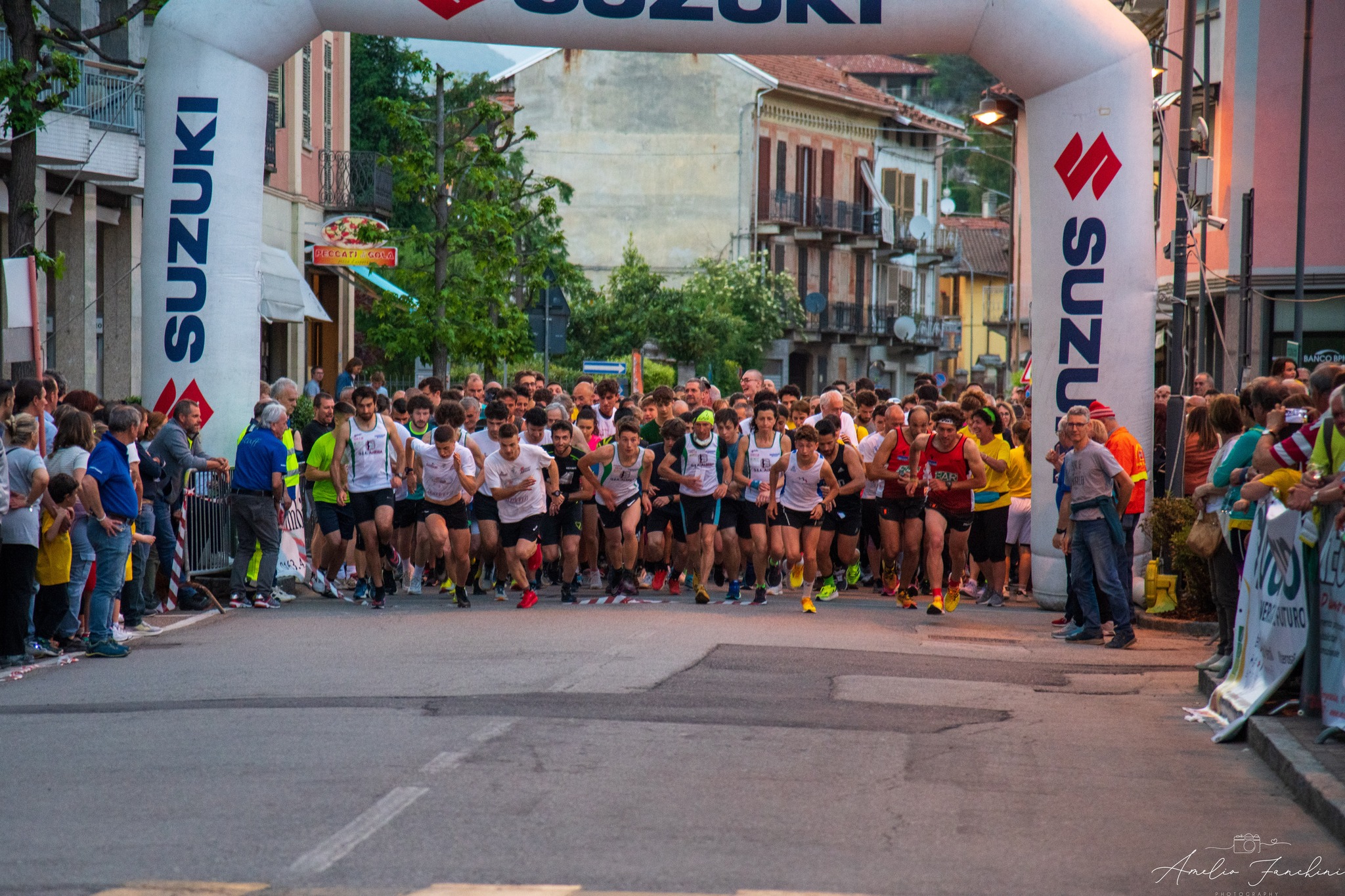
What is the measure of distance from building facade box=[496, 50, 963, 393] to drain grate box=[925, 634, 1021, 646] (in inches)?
1612

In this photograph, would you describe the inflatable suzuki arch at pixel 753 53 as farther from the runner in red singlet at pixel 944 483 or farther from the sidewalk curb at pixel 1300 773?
the sidewalk curb at pixel 1300 773

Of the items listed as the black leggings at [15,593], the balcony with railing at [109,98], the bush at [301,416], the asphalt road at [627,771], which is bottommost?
the asphalt road at [627,771]

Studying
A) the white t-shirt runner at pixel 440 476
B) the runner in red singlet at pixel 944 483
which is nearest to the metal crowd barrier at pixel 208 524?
the white t-shirt runner at pixel 440 476

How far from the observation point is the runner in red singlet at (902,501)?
16.5 meters

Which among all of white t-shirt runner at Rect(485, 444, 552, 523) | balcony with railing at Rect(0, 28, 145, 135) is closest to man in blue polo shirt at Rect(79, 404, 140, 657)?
white t-shirt runner at Rect(485, 444, 552, 523)

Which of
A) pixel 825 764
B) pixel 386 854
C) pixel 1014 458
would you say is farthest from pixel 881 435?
pixel 386 854

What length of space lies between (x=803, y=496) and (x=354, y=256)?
52.5 feet

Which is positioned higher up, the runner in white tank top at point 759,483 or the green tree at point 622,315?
the green tree at point 622,315

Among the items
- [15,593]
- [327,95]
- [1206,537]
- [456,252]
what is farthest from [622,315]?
[1206,537]

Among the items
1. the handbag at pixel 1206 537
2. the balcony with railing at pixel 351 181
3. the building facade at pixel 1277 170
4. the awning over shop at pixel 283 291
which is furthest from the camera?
the balcony with railing at pixel 351 181

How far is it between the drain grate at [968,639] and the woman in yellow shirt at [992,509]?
280cm

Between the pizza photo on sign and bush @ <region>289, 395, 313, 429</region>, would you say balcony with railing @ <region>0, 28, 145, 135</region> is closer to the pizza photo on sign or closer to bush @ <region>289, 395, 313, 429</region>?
bush @ <region>289, 395, 313, 429</region>

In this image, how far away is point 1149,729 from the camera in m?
9.91

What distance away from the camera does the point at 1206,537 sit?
37.3ft
